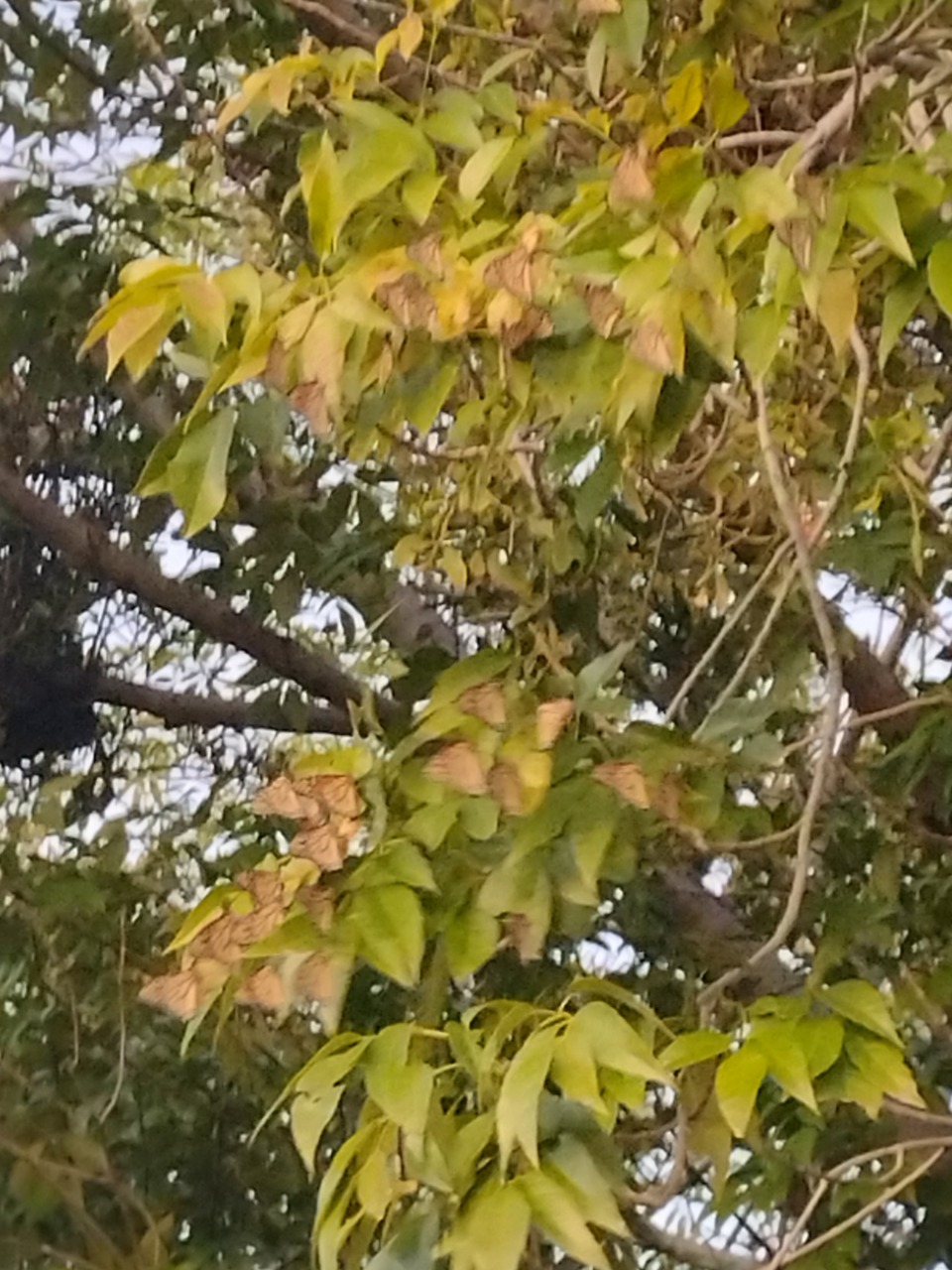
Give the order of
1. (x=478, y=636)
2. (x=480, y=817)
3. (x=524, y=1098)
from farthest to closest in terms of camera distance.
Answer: (x=478, y=636) → (x=480, y=817) → (x=524, y=1098)

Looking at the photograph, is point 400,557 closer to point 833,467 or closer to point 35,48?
point 833,467

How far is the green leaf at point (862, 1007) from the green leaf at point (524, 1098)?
0.11 meters

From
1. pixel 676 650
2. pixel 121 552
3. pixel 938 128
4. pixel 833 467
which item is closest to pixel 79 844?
pixel 121 552

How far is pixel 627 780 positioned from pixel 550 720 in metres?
0.04

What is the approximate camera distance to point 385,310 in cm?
57

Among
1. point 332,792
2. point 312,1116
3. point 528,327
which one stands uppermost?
point 528,327

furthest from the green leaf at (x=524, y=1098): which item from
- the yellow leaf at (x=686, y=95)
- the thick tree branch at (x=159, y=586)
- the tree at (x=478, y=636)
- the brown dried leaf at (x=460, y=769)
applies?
the thick tree branch at (x=159, y=586)

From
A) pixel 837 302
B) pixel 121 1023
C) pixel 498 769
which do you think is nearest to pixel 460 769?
pixel 498 769

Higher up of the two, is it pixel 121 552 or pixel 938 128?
pixel 121 552

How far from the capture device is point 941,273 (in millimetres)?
523

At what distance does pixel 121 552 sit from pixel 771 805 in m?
0.57

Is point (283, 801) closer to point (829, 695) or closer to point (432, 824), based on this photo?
point (432, 824)

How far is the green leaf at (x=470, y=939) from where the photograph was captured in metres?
0.61

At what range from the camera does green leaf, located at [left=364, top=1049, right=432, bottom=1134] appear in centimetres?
53
